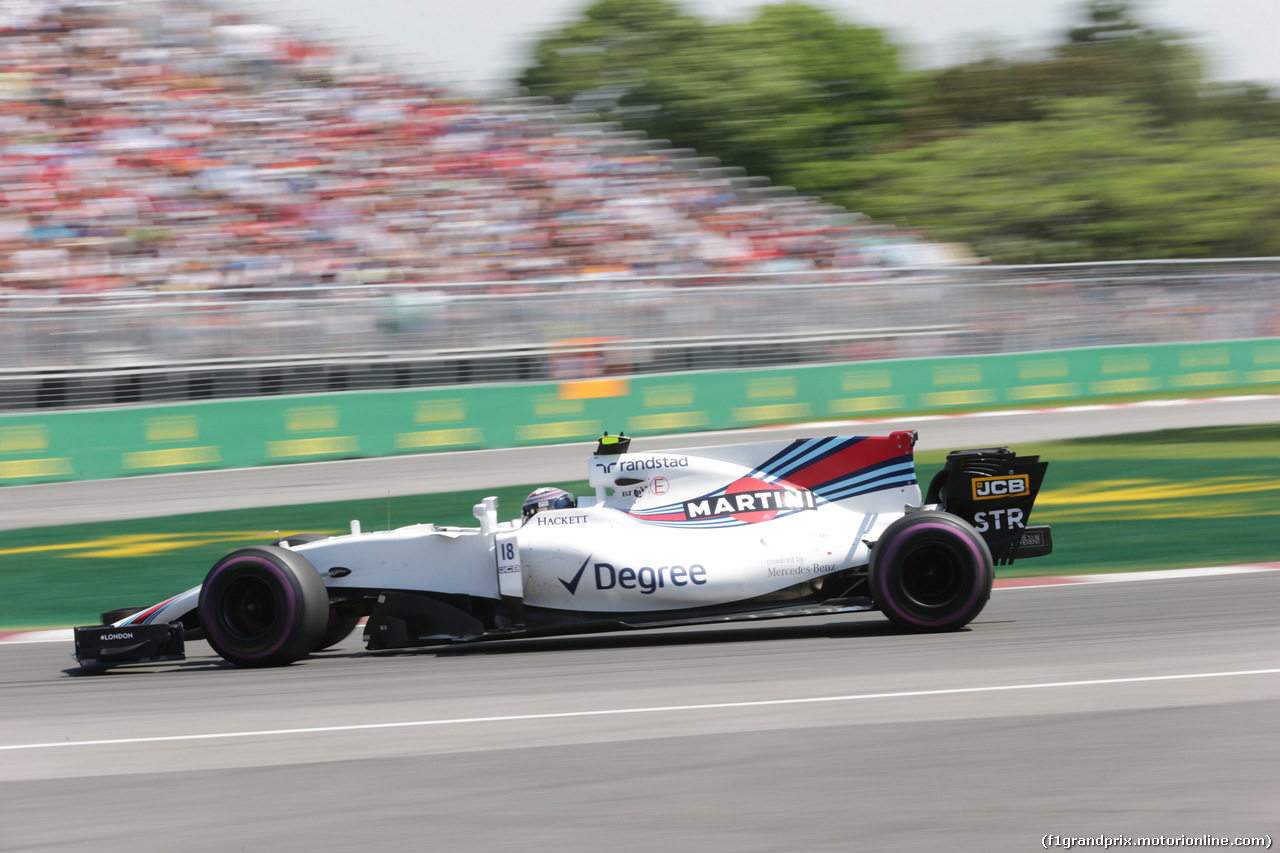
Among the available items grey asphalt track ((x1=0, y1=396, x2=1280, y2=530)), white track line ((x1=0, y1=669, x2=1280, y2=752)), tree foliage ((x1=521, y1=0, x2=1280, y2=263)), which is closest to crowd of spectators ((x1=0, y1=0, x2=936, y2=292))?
grey asphalt track ((x1=0, y1=396, x2=1280, y2=530))

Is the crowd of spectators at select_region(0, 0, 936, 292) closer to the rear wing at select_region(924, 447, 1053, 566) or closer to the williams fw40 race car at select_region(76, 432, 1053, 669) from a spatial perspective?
the williams fw40 race car at select_region(76, 432, 1053, 669)

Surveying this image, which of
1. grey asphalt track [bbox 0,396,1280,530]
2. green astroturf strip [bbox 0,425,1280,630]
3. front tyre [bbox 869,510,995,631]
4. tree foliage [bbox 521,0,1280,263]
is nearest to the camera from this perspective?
front tyre [bbox 869,510,995,631]

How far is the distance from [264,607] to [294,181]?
465 inches

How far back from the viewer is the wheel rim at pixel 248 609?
21.8ft

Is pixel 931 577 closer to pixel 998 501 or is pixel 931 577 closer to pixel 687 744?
pixel 998 501

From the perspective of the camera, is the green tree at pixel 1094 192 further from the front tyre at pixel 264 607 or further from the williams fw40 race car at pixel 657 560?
the front tyre at pixel 264 607

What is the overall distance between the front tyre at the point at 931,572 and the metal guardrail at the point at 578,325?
1046 cm

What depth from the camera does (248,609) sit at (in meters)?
6.71

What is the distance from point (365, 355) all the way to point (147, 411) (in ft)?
A: 8.12

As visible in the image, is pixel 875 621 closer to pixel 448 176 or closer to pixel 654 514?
pixel 654 514

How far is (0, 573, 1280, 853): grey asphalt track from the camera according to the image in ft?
12.6

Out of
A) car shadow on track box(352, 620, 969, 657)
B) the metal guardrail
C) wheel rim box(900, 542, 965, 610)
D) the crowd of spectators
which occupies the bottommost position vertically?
car shadow on track box(352, 620, 969, 657)

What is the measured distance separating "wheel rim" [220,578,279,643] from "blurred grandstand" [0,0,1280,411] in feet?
29.2

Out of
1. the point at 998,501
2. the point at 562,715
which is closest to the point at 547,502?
the point at 562,715
